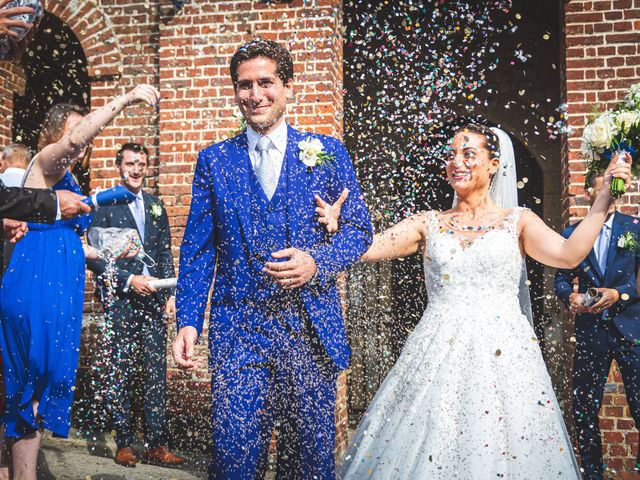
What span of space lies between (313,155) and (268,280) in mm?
570

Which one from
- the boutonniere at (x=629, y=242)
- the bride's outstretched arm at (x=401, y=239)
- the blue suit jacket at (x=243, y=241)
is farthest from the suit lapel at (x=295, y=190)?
the boutonniere at (x=629, y=242)

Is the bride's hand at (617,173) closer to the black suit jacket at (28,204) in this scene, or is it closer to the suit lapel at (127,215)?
the black suit jacket at (28,204)

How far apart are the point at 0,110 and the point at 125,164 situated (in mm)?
2648

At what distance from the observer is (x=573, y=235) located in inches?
140

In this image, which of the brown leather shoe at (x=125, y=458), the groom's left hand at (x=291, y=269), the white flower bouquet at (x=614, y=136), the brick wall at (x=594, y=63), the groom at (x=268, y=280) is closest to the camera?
the groom's left hand at (x=291, y=269)

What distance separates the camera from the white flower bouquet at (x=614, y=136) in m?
3.80

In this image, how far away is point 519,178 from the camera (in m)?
8.47

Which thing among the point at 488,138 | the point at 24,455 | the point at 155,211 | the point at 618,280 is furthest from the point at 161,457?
the point at 618,280

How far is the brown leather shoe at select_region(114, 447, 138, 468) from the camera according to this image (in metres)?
5.25

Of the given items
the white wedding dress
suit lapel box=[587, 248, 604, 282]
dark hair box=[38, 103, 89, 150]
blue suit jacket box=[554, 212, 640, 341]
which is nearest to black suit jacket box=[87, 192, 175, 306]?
dark hair box=[38, 103, 89, 150]

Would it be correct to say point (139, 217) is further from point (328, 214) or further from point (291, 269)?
point (291, 269)

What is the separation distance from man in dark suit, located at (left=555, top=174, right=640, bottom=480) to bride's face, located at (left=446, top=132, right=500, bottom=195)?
1445 millimetres

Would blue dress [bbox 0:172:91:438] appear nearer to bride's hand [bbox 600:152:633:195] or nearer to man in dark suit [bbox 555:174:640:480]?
bride's hand [bbox 600:152:633:195]

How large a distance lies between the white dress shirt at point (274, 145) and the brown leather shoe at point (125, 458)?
10.7 feet
